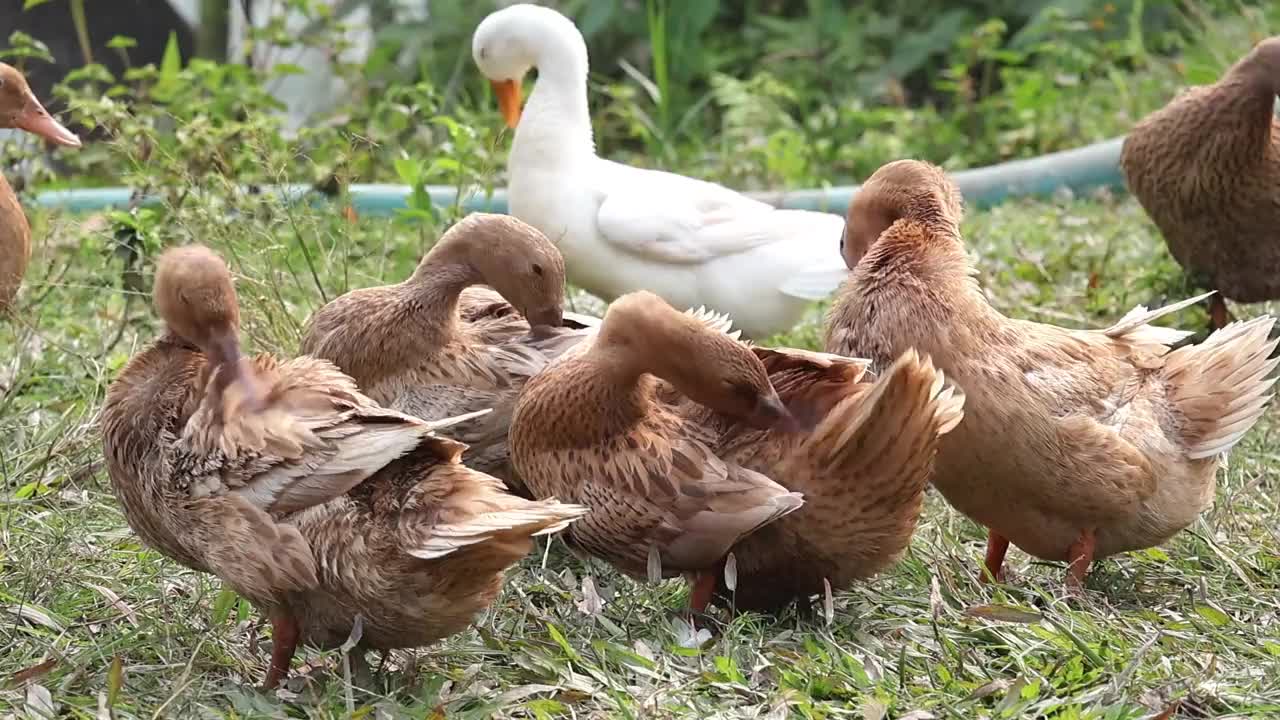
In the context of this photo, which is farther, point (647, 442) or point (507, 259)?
point (507, 259)

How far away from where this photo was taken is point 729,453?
3287 mm

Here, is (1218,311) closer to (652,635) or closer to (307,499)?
(652,635)

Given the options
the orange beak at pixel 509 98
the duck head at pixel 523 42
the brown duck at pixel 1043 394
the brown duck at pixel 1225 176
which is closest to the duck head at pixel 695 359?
the brown duck at pixel 1043 394

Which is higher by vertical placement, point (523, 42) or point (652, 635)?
point (523, 42)

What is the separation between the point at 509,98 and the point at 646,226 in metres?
0.85

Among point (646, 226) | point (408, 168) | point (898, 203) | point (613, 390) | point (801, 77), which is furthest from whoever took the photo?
point (801, 77)

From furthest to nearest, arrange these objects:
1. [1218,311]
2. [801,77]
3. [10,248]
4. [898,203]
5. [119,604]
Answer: [801,77]
[1218,311]
[10,248]
[898,203]
[119,604]

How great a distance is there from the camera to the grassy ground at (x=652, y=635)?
2.95 m

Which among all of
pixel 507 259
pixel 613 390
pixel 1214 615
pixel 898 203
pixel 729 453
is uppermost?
pixel 898 203

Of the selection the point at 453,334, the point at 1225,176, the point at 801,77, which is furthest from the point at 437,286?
the point at 801,77

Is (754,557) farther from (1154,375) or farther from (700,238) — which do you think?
(700,238)

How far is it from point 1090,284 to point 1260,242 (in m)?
0.77

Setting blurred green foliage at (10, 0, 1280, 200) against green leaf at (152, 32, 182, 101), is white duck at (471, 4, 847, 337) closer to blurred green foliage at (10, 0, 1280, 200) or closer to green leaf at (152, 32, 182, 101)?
blurred green foliage at (10, 0, 1280, 200)

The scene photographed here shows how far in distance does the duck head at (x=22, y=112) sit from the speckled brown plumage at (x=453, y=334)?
167 cm
